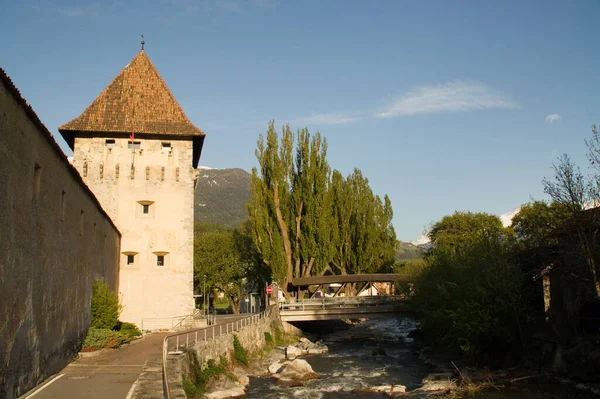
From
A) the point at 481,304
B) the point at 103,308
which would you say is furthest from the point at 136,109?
the point at 481,304

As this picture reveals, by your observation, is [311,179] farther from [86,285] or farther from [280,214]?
[86,285]

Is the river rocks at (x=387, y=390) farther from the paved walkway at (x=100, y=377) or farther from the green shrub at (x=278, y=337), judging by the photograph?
the green shrub at (x=278, y=337)

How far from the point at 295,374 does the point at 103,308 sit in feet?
23.8

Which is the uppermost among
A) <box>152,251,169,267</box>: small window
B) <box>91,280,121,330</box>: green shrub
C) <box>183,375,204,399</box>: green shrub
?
<box>152,251,169,267</box>: small window

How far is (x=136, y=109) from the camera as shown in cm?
2747

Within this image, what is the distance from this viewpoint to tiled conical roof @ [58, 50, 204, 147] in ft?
86.6

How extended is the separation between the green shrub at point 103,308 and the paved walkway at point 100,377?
1640mm

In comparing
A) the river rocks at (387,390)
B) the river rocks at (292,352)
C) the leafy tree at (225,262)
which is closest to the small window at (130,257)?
the river rocks at (292,352)

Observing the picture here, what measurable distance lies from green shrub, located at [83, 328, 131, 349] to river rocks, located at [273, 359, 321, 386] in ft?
19.0

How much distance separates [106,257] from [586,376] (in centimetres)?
1686

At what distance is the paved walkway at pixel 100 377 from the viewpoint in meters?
9.98

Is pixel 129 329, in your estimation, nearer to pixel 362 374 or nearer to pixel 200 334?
pixel 200 334

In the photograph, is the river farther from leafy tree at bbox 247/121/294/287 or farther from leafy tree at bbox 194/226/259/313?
leafy tree at bbox 194/226/259/313

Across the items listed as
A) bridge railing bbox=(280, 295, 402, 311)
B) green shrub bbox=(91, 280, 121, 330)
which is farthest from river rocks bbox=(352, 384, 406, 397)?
bridge railing bbox=(280, 295, 402, 311)
